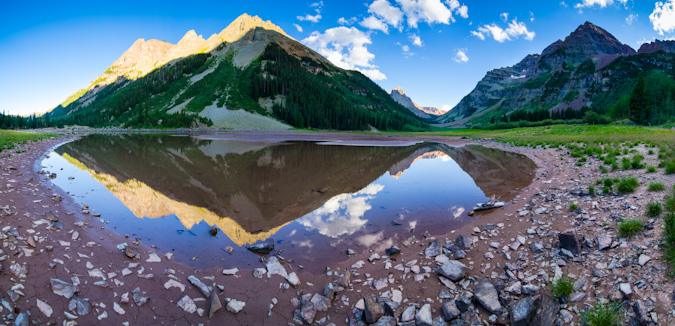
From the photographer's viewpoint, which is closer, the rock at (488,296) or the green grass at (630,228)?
the rock at (488,296)

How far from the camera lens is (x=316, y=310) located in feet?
20.7

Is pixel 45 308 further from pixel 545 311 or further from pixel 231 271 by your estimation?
pixel 545 311

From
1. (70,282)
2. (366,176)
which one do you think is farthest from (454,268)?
(366,176)

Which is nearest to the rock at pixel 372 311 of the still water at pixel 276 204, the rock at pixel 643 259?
the still water at pixel 276 204

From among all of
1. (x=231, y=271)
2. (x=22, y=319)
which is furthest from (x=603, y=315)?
(x=22, y=319)

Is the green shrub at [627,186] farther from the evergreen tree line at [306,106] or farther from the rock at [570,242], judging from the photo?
the evergreen tree line at [306,106]

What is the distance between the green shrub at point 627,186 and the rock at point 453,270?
8.79 metres

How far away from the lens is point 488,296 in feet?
20.2

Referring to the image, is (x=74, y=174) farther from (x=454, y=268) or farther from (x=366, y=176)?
(x=454, y=268)

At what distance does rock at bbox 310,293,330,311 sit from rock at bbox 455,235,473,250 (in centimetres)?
486

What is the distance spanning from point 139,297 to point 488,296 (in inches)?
316

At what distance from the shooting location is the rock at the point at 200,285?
673cm

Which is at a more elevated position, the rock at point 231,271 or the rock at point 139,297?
the rock at point 139,297

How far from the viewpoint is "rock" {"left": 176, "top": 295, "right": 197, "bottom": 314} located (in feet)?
A: 20.2
